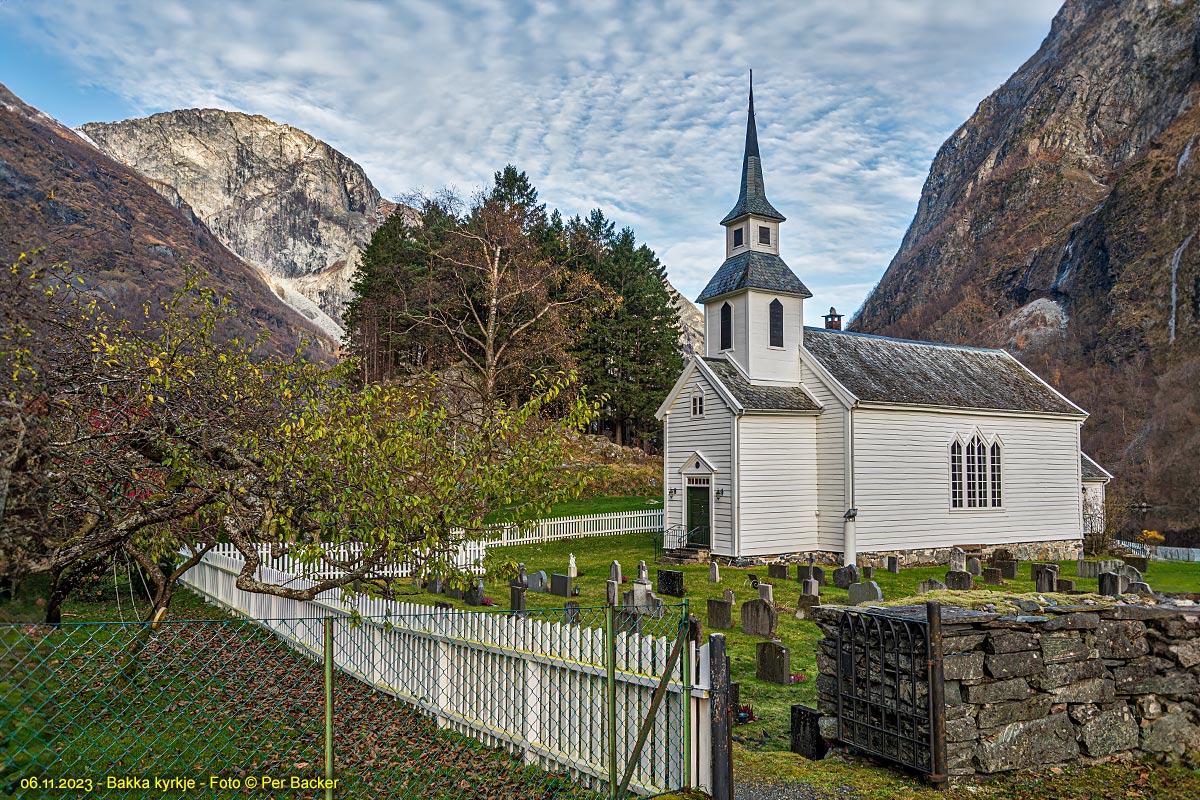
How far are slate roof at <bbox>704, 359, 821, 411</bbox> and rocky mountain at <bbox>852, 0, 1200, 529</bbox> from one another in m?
29.0

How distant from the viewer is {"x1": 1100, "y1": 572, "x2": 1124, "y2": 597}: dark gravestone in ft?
55.4

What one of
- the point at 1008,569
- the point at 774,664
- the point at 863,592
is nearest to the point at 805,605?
the point at 863,592

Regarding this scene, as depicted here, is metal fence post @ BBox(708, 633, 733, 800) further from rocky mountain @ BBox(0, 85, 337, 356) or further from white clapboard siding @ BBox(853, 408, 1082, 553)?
rocky mountain @ BBox(0, 85, 337, 356)

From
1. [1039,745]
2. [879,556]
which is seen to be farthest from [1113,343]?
[1039,745]

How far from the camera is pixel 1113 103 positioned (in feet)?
322

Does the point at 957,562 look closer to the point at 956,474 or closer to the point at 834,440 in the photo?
the point at 834,440

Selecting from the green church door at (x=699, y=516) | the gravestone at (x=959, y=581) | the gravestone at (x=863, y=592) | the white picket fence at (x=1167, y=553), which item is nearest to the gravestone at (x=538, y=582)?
the gravestone at (x=863, y=592)

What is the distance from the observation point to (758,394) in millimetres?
23844

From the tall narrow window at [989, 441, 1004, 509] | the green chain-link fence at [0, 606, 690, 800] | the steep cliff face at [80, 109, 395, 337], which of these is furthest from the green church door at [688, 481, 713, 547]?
the steep cliff face at [80, 109, 395, 337]

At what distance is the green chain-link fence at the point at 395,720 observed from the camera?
222 inches

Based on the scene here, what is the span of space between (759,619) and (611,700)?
7.76 m

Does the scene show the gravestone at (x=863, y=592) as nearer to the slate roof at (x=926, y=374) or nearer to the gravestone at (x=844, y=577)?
A: the gravestone at (x=844, y=577)

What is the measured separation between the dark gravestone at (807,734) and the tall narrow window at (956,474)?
2079 cm

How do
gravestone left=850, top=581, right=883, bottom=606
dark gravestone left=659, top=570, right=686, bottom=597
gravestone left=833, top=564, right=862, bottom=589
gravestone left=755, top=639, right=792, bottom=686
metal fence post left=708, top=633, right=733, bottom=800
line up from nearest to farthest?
metal fence post left=708, top=633, right=733, bottom=800, gravestone left=755, top=639, right=792, bottom=686, gravestone left=850, top=581, right=883, bottom=606, dark gravestone left=659, top=570, right=686, bottom=597, gravestone left=833, top=564, right=862, bottom=589
